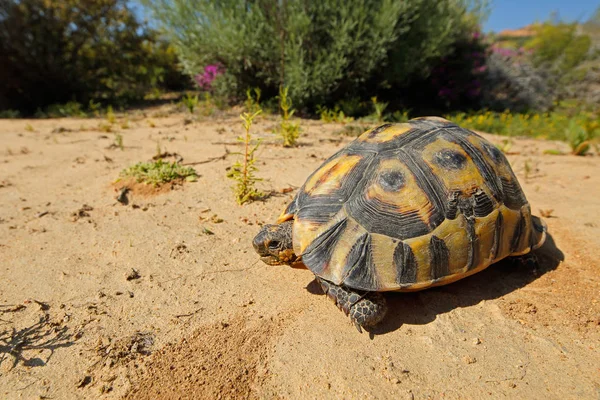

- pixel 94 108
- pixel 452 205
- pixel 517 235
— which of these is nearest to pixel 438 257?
pixel 452 205

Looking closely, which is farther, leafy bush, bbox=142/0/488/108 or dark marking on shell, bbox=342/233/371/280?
leafy bush, bbox=142/0/488/108

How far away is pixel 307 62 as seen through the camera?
7.61m

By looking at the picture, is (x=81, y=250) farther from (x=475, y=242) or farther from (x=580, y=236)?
(x=580, y=236)

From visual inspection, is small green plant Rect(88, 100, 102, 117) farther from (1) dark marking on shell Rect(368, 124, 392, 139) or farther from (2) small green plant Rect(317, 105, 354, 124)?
(1) dark marking on shell Rect(368, 124, 392, 139)

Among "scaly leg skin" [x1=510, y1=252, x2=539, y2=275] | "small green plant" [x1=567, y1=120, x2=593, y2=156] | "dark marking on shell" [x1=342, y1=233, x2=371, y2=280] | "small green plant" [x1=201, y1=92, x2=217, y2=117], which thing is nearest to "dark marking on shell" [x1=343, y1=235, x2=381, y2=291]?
"dark marking on shell" [x1=342, y1=233, x2=371, y2=280]

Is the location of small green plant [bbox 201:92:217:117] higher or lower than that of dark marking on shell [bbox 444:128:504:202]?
lower

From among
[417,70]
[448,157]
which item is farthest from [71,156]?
[417,70]

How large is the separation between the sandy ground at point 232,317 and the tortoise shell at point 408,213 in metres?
0.31

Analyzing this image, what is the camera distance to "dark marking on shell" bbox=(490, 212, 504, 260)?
227 cm

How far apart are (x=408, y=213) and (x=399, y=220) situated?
0.07m

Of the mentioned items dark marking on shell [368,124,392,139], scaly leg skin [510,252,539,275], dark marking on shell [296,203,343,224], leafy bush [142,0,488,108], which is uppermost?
leafy bush [142,0,488,108]

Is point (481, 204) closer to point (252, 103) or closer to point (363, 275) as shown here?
point (363, 275)

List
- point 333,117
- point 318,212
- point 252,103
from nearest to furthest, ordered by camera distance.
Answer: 1. point 318,212
2. point 333,117
3. point 252,103

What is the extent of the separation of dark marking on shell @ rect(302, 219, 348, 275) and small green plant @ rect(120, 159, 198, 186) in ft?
6.96
